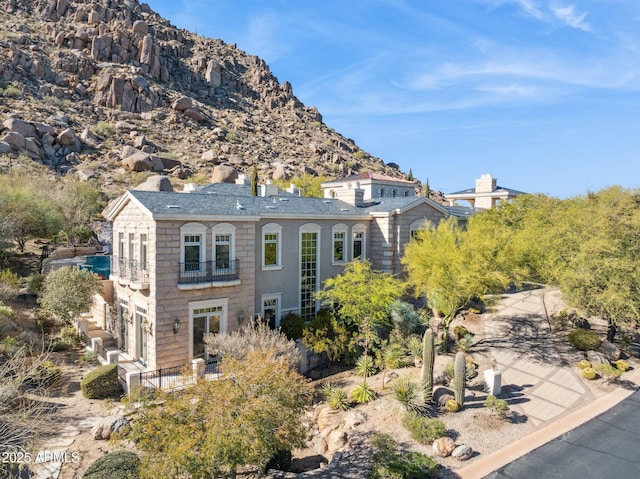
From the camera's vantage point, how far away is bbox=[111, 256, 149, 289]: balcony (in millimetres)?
18391

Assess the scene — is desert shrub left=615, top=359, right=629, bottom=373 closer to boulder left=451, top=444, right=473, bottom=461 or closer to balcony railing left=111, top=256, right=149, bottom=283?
boulder left=451, top=444, right=473, bottom=461

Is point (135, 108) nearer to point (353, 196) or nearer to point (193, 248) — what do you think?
point (353, 196)

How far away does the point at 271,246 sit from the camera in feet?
72.6

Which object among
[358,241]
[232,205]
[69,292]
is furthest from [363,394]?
[69,292]

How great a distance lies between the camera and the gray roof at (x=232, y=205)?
1850 centimetres

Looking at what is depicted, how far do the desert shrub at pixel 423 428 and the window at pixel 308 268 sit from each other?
10242 mm

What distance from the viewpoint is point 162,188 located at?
41656mm

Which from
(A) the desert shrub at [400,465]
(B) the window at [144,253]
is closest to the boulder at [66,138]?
(B) the window at [144,253]

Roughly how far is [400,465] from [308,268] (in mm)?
13653

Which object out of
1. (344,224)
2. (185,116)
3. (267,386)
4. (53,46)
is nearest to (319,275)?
(344,224)

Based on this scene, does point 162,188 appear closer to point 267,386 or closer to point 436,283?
point 436,283

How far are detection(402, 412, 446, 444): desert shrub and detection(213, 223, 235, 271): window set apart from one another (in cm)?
1106

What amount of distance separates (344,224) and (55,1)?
88630 mm

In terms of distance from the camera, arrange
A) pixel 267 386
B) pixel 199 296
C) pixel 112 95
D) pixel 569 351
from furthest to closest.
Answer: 1. pixel 112 95
2. pixel 569 351
3. pixel 199 296
4. pixel 267 386
